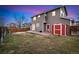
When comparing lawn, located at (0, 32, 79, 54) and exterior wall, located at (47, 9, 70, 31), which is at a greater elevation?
exterior wall, located at (47, 9, 70, 31)

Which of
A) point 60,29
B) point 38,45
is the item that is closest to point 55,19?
point 60,29

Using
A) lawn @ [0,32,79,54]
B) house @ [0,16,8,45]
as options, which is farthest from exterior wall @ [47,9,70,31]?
house @ [0,16,8,45]

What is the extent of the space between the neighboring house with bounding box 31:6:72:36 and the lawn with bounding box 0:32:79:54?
0.12 m

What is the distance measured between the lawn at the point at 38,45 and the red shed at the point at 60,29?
0.07 m

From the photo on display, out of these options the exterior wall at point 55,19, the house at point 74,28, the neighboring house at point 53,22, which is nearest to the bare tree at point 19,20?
the neighboring house at point 53,22

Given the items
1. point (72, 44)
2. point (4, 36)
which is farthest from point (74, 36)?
point (4, 36)

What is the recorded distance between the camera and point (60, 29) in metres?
2.13

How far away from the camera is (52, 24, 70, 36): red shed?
2.11 meters

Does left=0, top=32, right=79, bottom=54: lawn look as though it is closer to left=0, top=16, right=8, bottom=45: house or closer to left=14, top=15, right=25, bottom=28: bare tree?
left=0, top=16, right=8, bottom=45: house

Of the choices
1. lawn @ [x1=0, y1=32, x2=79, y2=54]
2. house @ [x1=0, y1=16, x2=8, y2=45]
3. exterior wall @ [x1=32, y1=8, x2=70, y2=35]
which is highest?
exterior wall @ [x1=32, y1=8, x2=70, y2=35]

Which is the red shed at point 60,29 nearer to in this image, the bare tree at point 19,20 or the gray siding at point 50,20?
the gray siding at point 50,20

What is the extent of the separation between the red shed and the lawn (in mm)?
70
